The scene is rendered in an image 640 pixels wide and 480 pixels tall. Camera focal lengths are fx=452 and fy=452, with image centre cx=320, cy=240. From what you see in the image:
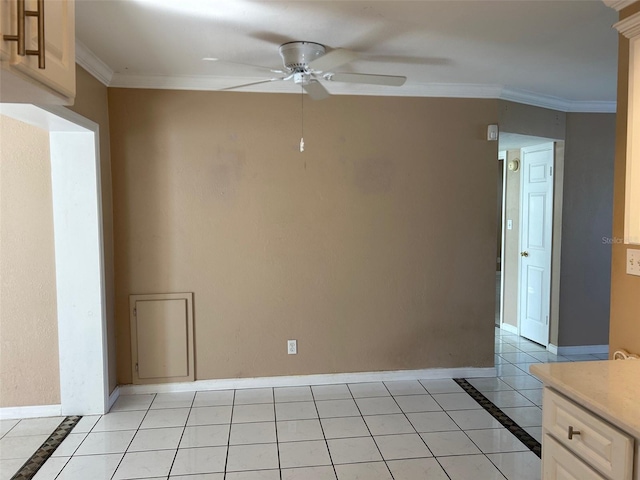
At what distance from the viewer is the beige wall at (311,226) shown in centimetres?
342

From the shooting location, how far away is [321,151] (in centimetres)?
354

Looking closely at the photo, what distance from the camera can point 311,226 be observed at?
11.7ft

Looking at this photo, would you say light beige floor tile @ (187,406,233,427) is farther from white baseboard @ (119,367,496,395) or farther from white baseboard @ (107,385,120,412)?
white baseboard @ (107,385,120,412)

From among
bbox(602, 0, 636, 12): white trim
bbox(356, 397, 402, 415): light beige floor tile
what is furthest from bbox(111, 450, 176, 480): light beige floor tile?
bbox(602, 0, 636, 12): white trim

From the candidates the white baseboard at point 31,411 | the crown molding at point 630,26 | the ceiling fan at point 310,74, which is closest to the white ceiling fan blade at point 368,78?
the ceiling fan at point 310,74

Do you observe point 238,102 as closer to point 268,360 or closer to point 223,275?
point 223,275

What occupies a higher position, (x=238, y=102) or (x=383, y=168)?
(x=238, y=102)

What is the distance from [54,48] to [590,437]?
79.2 inches

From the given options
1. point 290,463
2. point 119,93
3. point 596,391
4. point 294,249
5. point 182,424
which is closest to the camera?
point 596,391

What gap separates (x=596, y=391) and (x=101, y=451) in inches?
102

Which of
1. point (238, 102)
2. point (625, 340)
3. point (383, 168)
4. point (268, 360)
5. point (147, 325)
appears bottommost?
point (268, 360)

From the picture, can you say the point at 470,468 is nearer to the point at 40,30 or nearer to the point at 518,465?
the point at 518,465

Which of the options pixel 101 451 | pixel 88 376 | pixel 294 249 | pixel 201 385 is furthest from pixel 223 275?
pixel 101 451

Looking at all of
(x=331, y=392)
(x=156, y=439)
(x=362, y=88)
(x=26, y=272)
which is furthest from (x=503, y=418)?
(x=26, y=272)
